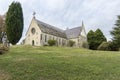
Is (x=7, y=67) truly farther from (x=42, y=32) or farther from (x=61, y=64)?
(x=42, y=32)

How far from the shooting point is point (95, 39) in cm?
6406

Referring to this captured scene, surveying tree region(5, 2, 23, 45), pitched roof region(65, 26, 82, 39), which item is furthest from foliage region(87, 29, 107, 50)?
tree region(5, 2, 23, 45)

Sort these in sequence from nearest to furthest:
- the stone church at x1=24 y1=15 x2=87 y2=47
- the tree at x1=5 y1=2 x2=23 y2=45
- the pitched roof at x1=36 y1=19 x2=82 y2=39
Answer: the tree at x1=5 y1=2 x2=23 y2=45
the stone church at x1=24 y1=15 x2=87 y2=47
the pitched roof at x1=36 y1=19 x2=82 y2=39

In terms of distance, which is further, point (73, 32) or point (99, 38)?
point (99, 38)

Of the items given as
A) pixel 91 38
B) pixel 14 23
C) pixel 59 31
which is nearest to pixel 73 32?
pixel 59 31

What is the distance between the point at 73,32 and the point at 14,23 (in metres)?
27.3

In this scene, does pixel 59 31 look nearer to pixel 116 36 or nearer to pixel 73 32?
pixel 73 32

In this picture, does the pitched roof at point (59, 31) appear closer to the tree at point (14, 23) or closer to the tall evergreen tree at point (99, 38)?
the tall evergreen tree at point (99, 38)

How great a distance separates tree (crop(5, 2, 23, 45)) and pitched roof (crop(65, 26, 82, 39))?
2381cm

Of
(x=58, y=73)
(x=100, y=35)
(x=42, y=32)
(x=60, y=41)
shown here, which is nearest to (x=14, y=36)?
(x=42, y=32)

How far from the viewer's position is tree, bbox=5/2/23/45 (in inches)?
1468

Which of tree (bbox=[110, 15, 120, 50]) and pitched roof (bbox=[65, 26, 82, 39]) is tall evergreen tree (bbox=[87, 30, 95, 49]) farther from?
tree (bbox=[110, 15, 120, 50])

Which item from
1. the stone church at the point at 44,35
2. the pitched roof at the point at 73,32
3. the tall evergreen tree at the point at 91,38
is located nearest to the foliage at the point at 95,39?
the tall evergreen tree at the point at 91,38

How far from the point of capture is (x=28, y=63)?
16.4 m
